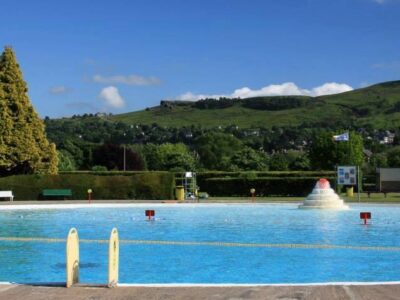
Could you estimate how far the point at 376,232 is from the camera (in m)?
22.8

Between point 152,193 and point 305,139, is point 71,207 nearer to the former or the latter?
point 152,193

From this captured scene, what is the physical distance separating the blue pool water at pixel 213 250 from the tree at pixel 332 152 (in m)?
45.6

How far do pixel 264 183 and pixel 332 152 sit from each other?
94.7 feet

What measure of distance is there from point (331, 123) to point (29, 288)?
6858 inches

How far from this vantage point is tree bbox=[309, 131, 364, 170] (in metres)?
77.2

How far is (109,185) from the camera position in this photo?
1827 inches

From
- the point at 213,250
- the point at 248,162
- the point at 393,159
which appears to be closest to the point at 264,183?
the point at 213,250

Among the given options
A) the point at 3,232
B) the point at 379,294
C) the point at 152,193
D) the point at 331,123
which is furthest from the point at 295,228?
the point at 331,123

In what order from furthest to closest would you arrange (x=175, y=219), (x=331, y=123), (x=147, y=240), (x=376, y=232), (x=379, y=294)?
(x=331, y=123), (x=175, y=219), (x=376, y=232), (x=147, y=240), (x=379, y=294)

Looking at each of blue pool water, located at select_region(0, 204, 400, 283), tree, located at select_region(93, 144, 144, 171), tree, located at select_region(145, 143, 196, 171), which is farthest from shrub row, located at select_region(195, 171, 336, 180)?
tree, located at select_region(93, 144, 144, 171)

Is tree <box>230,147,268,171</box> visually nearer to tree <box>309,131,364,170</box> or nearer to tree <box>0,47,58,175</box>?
tree <box>309,131,364,170</box>

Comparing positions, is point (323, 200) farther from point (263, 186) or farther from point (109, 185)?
point (109, 185)

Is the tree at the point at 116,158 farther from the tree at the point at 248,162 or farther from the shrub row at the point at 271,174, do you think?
the shrub row at the point at 271,174

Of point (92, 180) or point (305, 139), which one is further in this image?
Result: point (305, 139)
